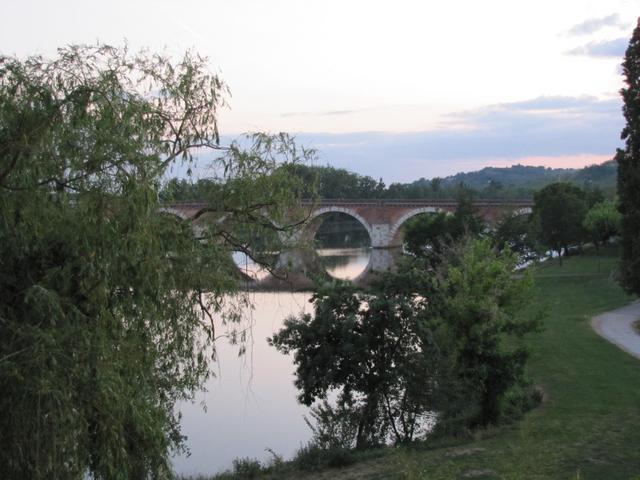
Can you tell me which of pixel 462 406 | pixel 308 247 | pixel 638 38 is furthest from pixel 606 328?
pixel 308 247

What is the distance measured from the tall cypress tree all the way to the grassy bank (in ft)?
8.40

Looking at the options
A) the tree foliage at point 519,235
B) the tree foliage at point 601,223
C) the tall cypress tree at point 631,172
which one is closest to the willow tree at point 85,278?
the tall cypress tree at point 631,172

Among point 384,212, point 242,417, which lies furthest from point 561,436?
point 384,212

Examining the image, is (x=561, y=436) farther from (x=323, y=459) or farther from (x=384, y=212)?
(x=384, y=212)

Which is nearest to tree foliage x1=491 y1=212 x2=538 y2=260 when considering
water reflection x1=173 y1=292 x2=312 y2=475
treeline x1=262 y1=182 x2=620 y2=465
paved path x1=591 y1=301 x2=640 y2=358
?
paved path x1=591 y1=301 x2=640 y2=358

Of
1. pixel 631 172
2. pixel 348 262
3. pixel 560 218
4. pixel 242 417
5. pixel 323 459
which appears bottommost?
pixel 242 417

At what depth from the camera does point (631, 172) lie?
→ 23.6 metres

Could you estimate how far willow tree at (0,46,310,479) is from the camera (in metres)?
5.98

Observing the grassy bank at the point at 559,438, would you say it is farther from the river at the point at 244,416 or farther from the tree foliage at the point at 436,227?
the tree foliage at the point at 436,227

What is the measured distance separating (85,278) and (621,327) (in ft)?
76.1

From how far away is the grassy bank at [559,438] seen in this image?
11219 mm

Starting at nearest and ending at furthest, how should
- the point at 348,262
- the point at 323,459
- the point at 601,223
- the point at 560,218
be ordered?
the point at 323,459 < the point at 560,218 < the point at 601,223 < the point at 348,262

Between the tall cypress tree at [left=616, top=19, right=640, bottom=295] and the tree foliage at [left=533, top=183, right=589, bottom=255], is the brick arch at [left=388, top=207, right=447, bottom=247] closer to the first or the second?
the tree foliage at [left=533, top=183, right=589, bottom=255]

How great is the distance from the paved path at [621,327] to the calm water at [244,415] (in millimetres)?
10044
